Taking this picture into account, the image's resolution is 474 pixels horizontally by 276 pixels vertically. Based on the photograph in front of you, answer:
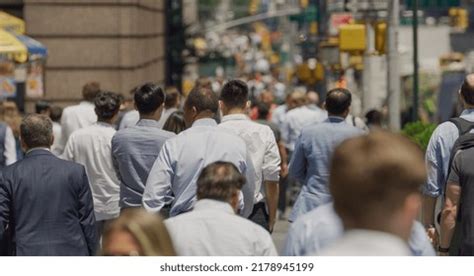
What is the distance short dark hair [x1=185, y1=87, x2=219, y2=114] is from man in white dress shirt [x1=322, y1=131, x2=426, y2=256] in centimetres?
558

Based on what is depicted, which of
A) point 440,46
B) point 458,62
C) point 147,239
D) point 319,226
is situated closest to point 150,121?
point 319,226

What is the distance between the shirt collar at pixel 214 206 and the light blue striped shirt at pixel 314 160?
4335 mm

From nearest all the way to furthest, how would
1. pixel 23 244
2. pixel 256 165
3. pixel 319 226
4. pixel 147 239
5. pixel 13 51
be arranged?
pixel 147 239 → pixel 319 226 → pixel 23 244 → pixel 256 165 → pixel 13 51

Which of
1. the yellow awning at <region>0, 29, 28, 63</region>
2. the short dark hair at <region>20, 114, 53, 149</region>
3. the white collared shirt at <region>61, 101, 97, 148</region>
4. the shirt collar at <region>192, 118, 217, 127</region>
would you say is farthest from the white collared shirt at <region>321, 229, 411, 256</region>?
the yellow awning at <region>0, 29, 28, 63</region>

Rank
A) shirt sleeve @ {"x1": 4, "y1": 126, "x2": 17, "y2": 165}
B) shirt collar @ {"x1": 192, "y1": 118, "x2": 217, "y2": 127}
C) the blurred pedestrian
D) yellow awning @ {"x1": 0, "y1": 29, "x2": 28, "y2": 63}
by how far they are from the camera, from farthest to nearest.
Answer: yellow awning @ {"x1": 0, "y1": 29, "x2": 28, "y2": 63}, the blurred pedestrian, shirt sleeve @ {"x1": 4, "y1": 126, "x2": 17, "y2": 165}, shirt collar @ {"x1": 192, "y1": 118, "x2": 217, "y2": 127}

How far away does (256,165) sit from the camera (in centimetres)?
1109

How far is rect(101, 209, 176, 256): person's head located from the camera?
4699 millimetres

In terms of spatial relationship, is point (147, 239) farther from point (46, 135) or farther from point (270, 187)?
point (270, 187)

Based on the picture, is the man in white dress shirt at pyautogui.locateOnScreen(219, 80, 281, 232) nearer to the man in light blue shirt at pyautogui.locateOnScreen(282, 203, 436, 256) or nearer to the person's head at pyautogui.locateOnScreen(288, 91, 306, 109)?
the man in light blue shirt at pyautogui.locateOnScreen(282, 203, 436, 256)

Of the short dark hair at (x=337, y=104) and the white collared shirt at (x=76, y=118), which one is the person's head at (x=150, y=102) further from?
→ the white collared shirt at (x=76, y=118)

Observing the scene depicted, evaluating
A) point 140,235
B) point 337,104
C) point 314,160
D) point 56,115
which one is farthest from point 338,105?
point 140,235

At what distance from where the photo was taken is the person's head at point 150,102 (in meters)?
11.3

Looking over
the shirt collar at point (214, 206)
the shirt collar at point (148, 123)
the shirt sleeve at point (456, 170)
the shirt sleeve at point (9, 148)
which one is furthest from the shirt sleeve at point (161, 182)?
the shirt sleeve at point (9, 148)
